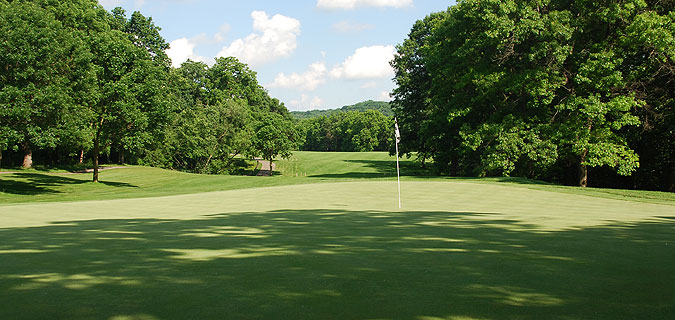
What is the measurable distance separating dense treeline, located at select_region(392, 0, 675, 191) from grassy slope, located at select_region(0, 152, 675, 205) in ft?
15.5

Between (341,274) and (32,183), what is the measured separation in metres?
35.1

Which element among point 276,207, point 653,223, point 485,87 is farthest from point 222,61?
point 653,223

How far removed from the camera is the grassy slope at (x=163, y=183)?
22.8 metres

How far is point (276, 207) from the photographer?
14.9 metres

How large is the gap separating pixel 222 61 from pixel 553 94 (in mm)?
68357

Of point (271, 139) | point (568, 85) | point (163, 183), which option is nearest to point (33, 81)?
point (163, 183)

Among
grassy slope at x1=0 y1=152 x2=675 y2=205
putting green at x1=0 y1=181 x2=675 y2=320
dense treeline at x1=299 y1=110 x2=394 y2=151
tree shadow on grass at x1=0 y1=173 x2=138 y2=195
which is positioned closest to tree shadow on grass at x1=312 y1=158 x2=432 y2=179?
grassy slope at x1=0 y1=152 x2=675 y2=205

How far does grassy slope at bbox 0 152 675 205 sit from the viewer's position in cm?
2278

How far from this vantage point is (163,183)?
3759 cm

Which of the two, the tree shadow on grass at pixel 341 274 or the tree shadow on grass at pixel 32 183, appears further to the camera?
the tree shadow on grass at pixel 32 183

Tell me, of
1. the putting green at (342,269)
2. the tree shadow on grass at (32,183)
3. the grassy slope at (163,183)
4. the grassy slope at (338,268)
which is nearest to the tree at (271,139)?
the grassy slope at (163,183)

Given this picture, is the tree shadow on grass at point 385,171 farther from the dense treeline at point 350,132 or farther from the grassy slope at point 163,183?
the dense treeline at point 350,132

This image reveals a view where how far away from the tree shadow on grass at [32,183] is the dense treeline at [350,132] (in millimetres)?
76729

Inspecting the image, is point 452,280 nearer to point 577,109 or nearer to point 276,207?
point 276,207
